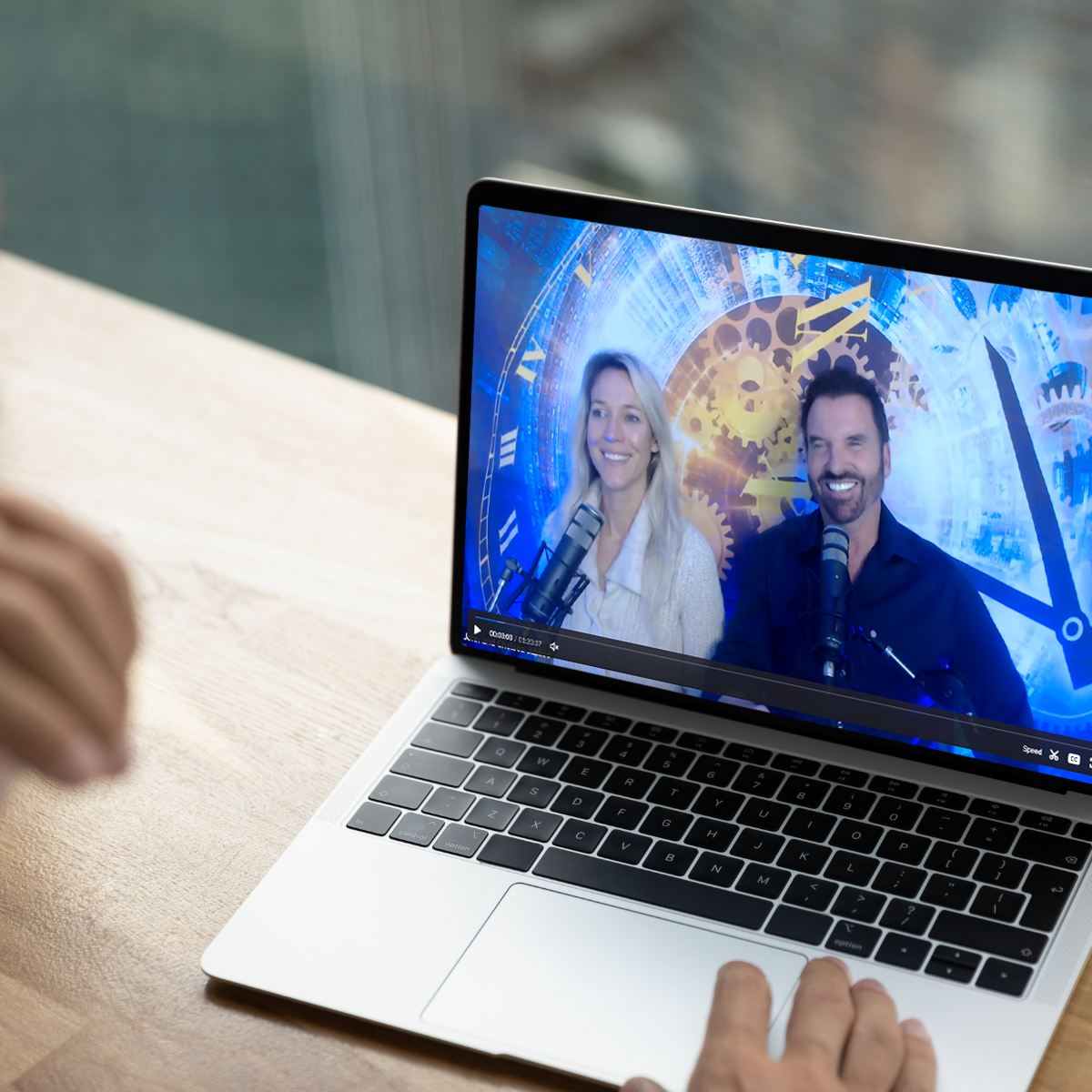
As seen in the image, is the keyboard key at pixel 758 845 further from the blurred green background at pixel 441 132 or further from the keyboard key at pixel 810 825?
the blurred green background at pixel 441 132

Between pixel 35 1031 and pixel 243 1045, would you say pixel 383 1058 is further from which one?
pixel 35 1031

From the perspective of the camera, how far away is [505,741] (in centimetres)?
75

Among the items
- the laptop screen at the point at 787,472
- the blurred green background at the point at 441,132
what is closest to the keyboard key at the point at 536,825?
the laptop screen at the point at 787,472

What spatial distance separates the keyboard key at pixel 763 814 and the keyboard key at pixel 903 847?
0.17ft

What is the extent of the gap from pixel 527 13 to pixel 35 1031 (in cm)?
156

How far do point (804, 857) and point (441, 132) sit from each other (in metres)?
1.58

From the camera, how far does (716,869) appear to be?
0.66 meters

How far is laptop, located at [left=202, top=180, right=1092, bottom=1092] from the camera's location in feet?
2.02

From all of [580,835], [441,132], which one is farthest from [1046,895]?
[441,132]

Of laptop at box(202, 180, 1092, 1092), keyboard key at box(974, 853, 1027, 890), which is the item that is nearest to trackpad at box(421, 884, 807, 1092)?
laptop at box(202, 180, 1092, 1092)

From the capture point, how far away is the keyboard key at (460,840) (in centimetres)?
68

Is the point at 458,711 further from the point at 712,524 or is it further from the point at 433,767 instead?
the point at 712,524

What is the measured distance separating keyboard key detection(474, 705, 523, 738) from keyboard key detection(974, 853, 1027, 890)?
266 millimetres

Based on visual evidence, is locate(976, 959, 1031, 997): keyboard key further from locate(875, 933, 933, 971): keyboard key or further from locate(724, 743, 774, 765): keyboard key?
locate(724, 743, 774, 765): keyboard key
